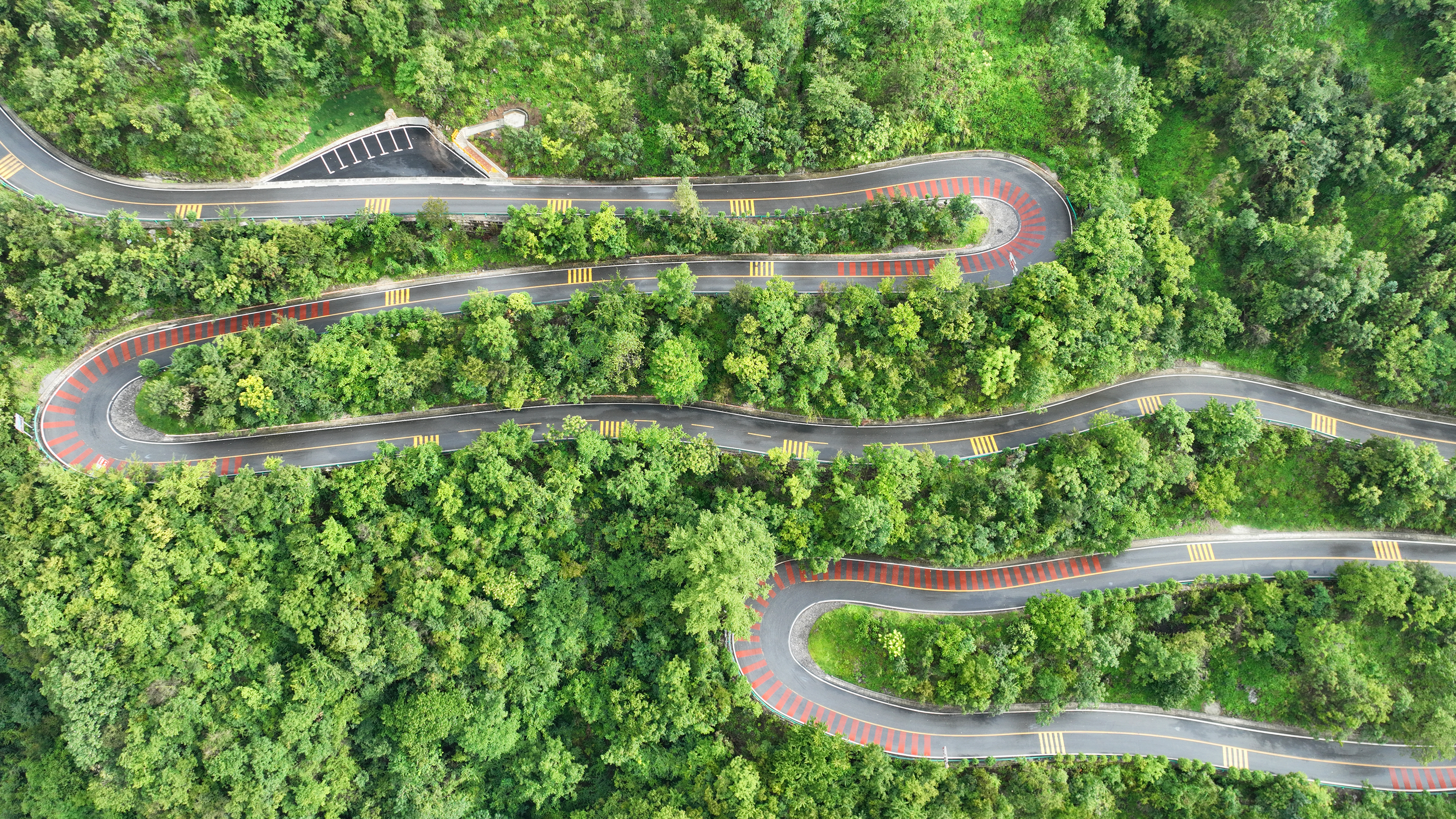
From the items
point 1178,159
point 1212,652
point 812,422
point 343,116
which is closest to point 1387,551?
point 1212,652

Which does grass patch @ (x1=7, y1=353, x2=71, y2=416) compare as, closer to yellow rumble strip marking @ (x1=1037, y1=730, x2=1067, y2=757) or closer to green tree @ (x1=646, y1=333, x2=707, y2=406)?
green tree @ (x1=646, y1=333, x2=707, y2=406)

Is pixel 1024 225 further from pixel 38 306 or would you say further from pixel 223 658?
pixel 38 306

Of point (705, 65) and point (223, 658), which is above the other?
point (705, 65)

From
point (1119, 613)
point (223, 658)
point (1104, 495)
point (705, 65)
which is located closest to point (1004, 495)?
point (1104, 495)

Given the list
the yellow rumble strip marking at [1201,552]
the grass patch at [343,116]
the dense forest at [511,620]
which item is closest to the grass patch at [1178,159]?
the dense forest at [511,620]

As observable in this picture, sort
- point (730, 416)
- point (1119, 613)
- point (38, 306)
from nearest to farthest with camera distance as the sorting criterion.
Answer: point (38, 306) → point (1119, 613) → point (730, 416)

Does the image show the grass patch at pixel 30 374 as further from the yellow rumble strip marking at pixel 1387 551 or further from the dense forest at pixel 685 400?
the yellow rumble strip marking at pixel 1387 551

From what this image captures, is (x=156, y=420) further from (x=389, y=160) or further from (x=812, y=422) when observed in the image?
(x=812, y=422)
